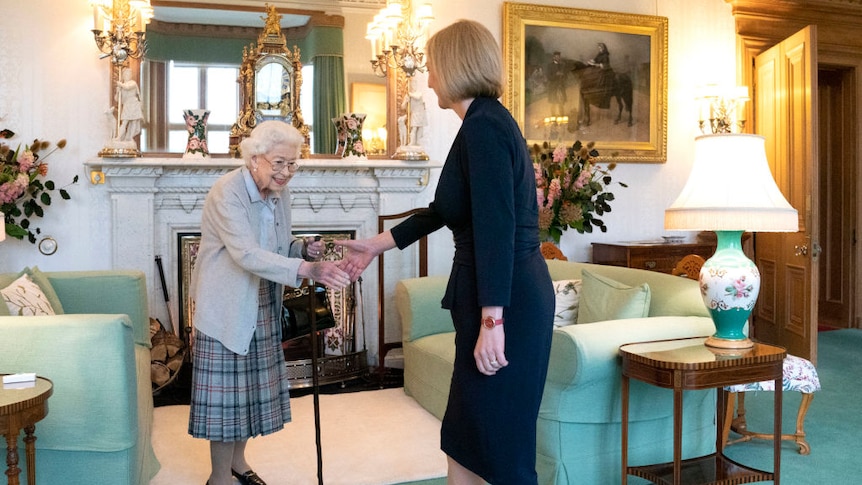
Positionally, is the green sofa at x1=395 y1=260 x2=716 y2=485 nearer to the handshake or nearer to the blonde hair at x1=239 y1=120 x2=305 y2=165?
the handshake

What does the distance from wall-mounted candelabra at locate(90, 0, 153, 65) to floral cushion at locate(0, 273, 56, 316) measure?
1768 millimetres

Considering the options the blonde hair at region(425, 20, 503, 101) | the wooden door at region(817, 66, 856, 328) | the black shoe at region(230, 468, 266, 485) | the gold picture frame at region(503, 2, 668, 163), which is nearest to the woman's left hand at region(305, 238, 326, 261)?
the black shoe at region(230, 468, 266, 485)

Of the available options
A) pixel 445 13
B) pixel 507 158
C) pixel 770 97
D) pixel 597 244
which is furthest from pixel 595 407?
pixel 770 97

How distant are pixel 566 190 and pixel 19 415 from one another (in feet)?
13.2

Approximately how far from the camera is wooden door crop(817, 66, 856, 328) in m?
7.46

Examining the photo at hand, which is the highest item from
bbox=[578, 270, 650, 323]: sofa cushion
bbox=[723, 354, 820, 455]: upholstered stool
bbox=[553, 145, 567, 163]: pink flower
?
bbox=[553, 145, 567, 163]: pink flower

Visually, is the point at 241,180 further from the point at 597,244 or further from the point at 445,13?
the point at 597,244

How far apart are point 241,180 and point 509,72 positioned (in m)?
3.53

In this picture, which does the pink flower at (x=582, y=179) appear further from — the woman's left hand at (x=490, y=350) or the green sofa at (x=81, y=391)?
the woman's left hand at (x=490, y=350)

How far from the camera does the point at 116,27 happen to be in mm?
4812

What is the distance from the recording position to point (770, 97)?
628cm

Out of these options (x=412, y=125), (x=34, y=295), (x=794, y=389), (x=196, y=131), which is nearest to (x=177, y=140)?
(x=196, y=131)

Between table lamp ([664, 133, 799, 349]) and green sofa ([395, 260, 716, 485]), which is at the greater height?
table lamp ([664, 133, 799, 349])

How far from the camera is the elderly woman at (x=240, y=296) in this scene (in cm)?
275
